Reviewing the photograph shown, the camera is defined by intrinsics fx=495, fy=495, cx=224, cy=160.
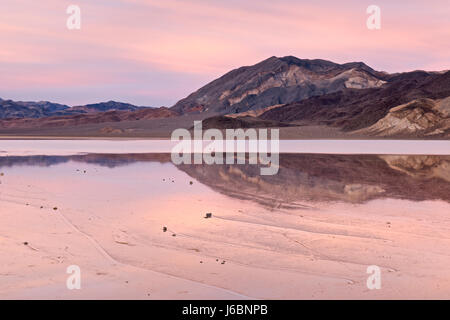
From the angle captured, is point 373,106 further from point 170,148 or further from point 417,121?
point 170,148

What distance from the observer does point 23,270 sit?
23.1ft

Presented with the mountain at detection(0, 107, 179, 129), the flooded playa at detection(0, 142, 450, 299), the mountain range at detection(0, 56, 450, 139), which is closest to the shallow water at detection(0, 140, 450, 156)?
the flooded playa at detection(0, 142, 450, 299)

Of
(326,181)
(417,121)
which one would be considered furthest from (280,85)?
(326,181)

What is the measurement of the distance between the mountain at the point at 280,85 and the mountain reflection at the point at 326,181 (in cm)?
13611

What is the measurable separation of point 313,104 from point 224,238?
129221 mm

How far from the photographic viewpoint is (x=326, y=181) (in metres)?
17.8

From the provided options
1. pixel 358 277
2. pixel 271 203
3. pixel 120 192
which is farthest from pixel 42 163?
pixel 358 277

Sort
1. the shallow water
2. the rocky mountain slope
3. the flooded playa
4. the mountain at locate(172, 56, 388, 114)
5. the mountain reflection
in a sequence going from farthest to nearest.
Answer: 1. the mountain at locate(172, 56, 388, 114)
2. the rocky mountain slope
3. the shallow water
4. the mountain reflection
5. the flooded playa

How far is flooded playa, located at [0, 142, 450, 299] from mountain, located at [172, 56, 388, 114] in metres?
144

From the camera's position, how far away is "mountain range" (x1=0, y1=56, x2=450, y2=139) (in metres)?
79.8

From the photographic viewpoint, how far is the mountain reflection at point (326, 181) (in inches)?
563

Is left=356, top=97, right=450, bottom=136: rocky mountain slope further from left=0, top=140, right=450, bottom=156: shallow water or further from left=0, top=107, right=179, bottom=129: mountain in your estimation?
left=0, top=107, right=179, bottom=129: mountain

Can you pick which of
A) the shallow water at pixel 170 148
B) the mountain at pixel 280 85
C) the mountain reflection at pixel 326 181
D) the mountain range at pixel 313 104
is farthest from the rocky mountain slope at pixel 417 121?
the mountain at pixel 280 85
